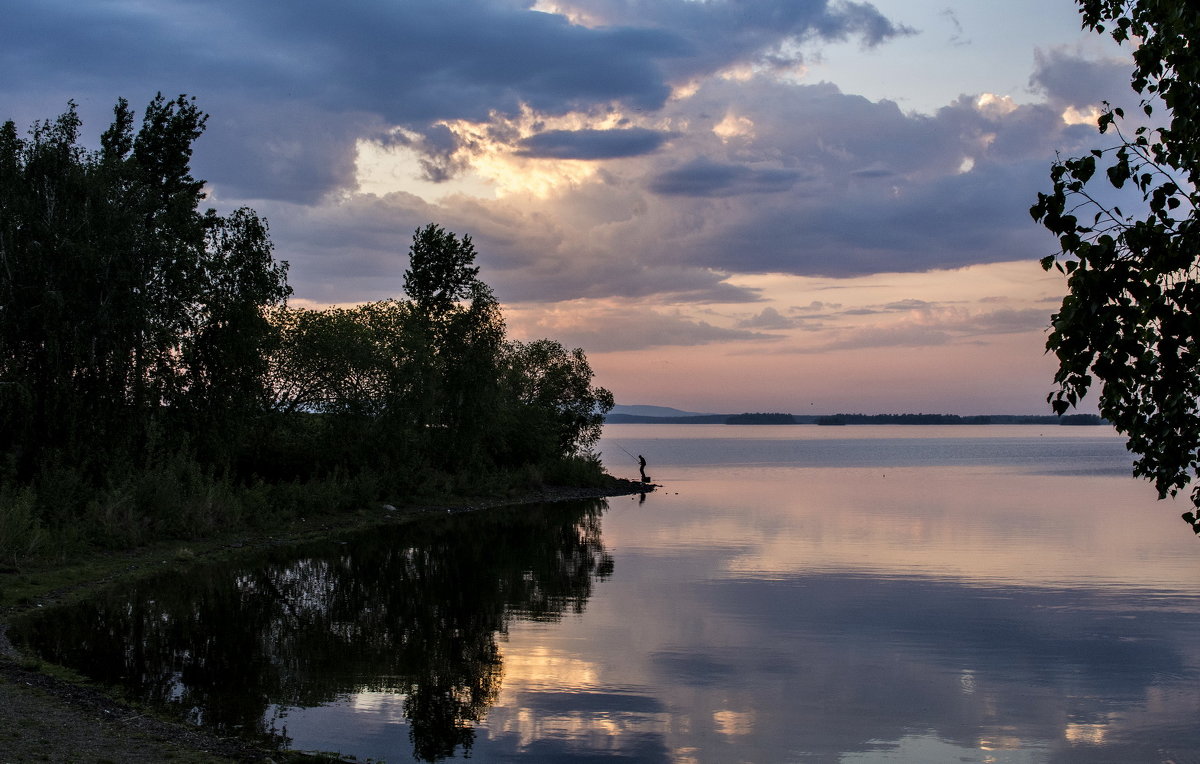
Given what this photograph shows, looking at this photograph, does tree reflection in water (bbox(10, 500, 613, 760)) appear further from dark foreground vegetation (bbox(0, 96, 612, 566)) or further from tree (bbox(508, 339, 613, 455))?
tree (bbox(508, 339, 613, 455))

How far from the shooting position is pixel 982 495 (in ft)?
226

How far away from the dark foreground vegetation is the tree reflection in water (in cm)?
504

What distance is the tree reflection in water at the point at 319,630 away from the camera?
15883 millimetres

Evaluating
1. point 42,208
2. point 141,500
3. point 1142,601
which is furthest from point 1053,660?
point 42,208

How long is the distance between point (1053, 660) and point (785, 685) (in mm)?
6523

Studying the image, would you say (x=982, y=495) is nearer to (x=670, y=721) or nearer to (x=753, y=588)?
(x=753, y=588)

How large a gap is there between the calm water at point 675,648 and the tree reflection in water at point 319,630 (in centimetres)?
9

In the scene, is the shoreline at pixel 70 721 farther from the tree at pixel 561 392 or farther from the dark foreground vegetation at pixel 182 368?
the tree at pixel 561 392

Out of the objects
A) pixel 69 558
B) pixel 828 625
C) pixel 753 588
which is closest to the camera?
pixel 828 625

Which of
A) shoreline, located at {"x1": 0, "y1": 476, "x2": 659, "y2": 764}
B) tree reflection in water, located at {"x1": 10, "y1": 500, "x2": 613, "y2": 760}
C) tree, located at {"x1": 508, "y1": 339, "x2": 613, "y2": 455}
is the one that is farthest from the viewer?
tree, located at {"x1": 508, "y1": 339, "x2": 613, "y2": 455}

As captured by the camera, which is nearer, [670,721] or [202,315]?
[670,721]

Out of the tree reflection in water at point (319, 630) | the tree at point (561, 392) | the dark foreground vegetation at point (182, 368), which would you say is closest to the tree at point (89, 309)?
the dark foreground vegetation at point (182, 368)

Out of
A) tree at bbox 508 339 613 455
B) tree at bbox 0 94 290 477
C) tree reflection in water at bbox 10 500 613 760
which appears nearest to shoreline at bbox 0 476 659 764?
tree reflection in water at bbox 10 500 613 760

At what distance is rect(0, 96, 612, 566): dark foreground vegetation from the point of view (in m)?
30.9
